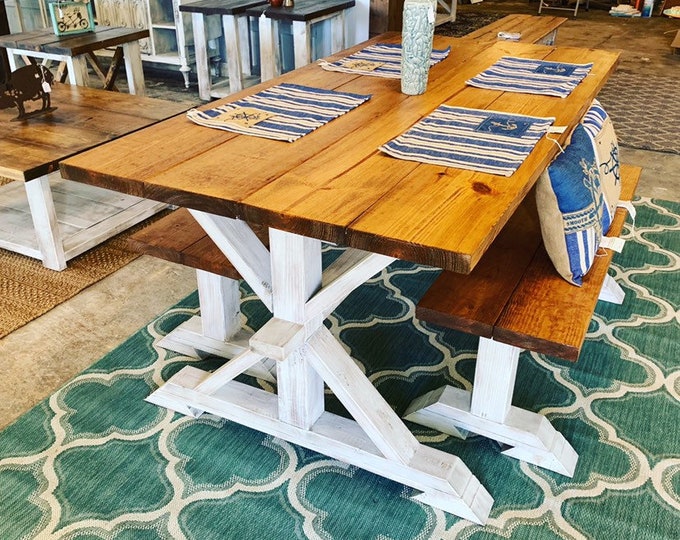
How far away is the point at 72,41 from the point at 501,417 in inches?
126

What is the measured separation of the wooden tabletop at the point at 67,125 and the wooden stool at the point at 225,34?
1.29m

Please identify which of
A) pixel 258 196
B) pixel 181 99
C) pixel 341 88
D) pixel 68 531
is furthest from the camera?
pixel 181 99

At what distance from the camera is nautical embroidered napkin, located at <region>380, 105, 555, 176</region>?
1469 mm

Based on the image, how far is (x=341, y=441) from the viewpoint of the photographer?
1.69 meters

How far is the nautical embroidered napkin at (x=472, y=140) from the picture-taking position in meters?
1.47

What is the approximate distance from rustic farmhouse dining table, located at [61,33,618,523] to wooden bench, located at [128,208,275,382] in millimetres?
176

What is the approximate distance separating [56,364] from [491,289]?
4.38 feet

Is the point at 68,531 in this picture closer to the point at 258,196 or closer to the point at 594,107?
the point at 258,196

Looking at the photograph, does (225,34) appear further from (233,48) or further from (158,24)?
(158,24)

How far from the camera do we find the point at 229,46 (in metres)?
4.41

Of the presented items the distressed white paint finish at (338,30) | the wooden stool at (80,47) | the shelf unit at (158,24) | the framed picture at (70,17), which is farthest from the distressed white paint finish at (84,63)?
the distressed white paint finish at (338,30)

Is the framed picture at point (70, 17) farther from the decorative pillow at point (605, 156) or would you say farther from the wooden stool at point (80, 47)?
the decorative pillow at point (605, 156)

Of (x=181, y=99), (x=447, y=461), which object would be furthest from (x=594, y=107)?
(x=181, y=99)

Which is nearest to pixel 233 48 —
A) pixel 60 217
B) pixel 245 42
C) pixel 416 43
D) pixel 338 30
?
pixel 245 42
